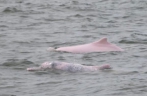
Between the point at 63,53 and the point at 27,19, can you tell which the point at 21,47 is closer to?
the point at 63,53

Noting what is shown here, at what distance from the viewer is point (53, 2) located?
28.5m

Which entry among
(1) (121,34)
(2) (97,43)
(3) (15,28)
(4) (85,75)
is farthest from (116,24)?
(4) (85,75)

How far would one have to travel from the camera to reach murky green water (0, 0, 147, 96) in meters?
13.7

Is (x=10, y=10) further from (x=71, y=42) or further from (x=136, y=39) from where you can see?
(x=136, y=39)

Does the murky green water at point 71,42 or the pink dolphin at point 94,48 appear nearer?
the murky green water at point 71,42

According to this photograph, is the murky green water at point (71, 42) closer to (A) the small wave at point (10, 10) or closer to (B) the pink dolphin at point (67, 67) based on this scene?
(A) the small wave at point (10, 10)

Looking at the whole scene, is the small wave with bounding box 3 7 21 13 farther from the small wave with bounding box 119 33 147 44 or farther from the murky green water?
the small wave with bounding box 119 33 147 44

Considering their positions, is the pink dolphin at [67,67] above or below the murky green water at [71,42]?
above

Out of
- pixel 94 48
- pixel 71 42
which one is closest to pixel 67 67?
pixel 94 48

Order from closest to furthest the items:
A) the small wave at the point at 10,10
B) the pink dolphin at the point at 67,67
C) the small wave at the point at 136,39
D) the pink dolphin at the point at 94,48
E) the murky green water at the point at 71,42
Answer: the murky green water at the point at 71,42 < the pink dolphin at the point at 67,67 < the pink dolphin at the point at 94,48 < the small wave at the point at 136,39 < the small wave at the point at 10,10

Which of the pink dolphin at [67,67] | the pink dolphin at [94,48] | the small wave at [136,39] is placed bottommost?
the small wave at [136,39]

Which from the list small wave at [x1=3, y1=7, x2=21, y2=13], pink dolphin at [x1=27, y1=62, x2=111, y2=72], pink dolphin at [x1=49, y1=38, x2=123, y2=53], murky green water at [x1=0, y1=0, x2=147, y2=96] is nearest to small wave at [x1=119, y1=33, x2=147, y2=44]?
murky green water at [x1=0, y1=0, x2=147, y2=96]

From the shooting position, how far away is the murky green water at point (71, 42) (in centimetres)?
1370

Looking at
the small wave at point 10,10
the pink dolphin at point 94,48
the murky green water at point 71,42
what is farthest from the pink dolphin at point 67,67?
the small wave at point 10,10
